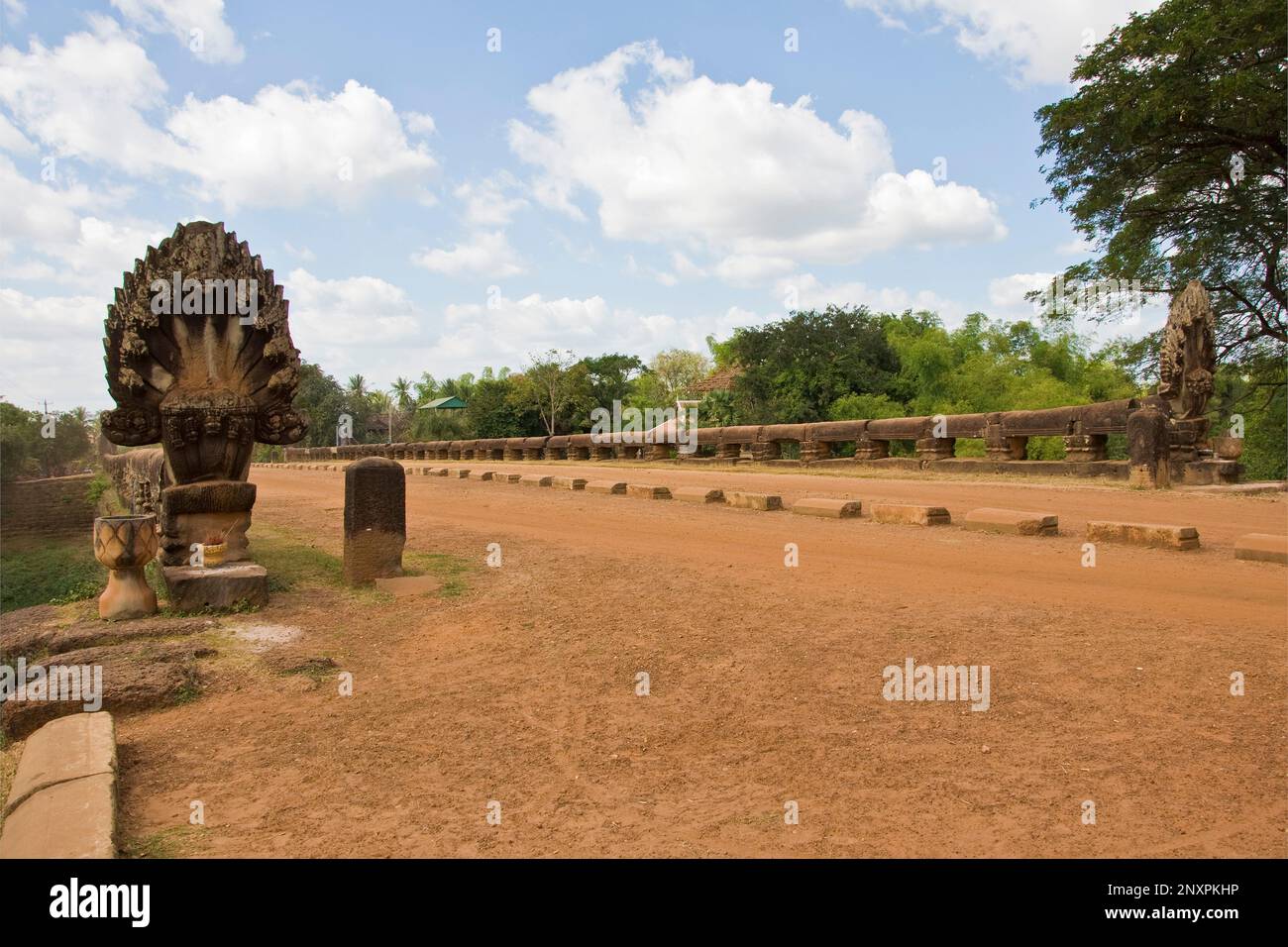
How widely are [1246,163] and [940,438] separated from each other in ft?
31.2

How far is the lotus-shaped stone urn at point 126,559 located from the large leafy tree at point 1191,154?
18570mm

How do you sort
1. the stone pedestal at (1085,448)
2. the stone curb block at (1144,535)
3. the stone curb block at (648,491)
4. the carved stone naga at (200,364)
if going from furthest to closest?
the stone pedestal at (1085,448)
the stone curb block at (648,491)
the stone curb block at (1144,535)
the carved stone naga at (200,364)

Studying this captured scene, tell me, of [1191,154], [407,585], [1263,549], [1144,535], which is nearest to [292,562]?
[407,585]

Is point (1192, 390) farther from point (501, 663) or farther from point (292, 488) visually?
point (292, 488)

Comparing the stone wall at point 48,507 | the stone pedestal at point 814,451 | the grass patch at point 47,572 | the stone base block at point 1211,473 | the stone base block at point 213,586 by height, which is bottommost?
the grass patch at point 47,572

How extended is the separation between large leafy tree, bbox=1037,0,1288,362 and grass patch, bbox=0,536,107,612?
1965 cm

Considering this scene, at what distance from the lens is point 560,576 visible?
717cm

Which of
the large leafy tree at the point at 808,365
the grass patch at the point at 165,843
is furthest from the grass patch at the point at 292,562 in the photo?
the large leafy tree at the point at 808,365

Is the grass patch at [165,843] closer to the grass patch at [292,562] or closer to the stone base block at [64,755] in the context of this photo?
the stone base block at [64,755]

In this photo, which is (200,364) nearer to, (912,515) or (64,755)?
(64,755)

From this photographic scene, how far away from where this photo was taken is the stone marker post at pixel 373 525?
22.9 ft

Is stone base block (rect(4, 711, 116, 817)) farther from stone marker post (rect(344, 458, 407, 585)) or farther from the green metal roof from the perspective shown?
the green metal roof

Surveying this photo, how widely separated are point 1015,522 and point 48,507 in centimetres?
2167

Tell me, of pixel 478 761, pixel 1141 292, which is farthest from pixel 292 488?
pixel 1141 292
